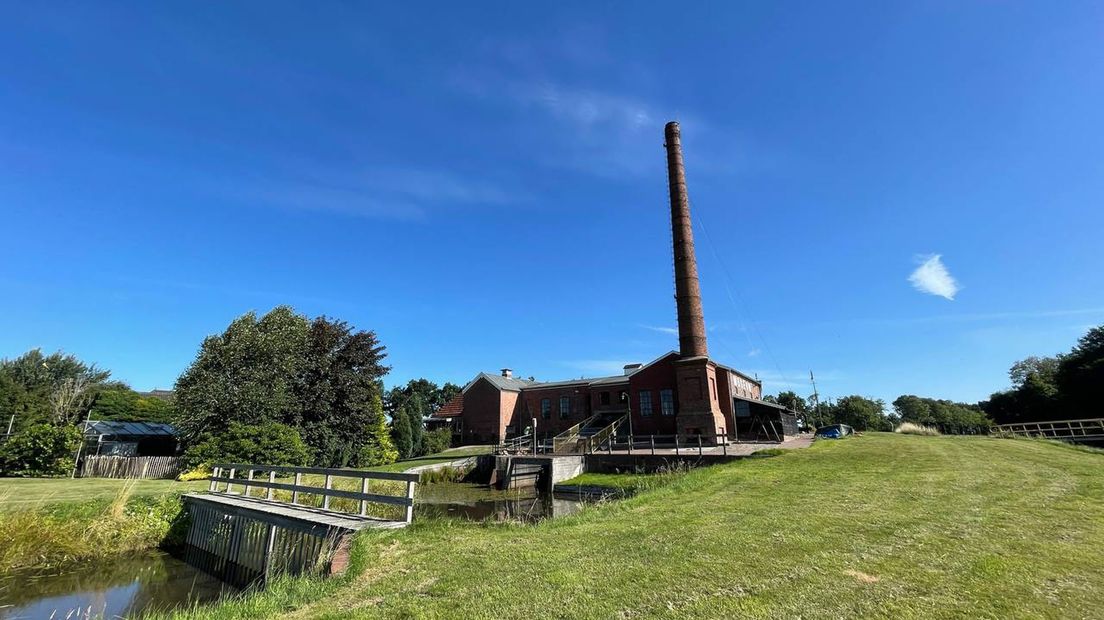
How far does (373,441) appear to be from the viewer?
3203 cm

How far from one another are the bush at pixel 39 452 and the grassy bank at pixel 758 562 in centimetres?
2354

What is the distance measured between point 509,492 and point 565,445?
5011 mm

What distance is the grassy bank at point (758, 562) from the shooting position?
4.62 metres

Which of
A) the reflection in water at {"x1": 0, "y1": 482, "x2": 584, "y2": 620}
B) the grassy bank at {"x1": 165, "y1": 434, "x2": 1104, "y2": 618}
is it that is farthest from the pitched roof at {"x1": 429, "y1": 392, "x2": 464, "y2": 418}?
the grassy bank at {"x1": 165, "y1": 434, "x2": 1104, "y2": 618}

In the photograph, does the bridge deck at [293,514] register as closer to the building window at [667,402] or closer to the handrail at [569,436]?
the handrail at [569,436]

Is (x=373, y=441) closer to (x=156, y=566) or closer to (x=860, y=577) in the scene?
(x=156, y=566)

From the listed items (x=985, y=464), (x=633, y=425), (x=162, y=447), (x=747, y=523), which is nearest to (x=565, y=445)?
(x=633, y=425)

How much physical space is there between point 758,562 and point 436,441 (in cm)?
3840

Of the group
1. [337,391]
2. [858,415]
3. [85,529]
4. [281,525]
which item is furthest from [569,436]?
[858,415]

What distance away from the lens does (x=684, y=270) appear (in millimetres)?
33469

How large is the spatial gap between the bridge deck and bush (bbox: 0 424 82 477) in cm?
1335

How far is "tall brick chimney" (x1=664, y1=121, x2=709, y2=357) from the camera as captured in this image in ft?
107

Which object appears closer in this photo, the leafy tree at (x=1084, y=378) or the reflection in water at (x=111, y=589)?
the reflection in water at (x=111, y=589)

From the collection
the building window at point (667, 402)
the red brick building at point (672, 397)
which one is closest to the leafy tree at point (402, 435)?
the red brick building at point (672, 397)
